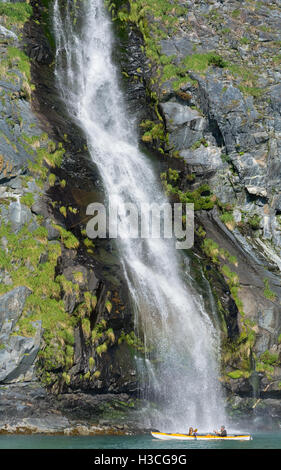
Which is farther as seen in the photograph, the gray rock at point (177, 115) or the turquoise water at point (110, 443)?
the gray rock at point (177, 115)

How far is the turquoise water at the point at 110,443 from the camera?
51.6 ft

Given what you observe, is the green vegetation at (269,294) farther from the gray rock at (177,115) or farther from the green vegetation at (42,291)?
the gray rock at (177,115)

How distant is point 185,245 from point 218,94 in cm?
1120

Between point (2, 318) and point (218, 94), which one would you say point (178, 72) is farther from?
point (2, 318)

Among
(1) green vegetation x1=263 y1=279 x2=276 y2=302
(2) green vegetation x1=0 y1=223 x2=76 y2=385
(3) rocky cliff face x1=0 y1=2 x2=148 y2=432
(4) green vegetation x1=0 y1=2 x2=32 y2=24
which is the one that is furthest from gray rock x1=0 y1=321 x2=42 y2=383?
(4) green vegetation x1=0 y1=2 x2=32 y2=24

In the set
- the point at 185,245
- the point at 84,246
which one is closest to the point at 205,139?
the point at 185,245

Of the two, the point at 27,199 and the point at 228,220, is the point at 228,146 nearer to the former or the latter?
the point at 228,220

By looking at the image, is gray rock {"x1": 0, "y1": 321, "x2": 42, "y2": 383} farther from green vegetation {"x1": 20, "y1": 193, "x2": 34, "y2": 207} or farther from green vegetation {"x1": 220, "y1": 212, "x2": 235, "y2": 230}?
green vegetation {"x1": 220, "y1": 212, "x2": 235, "y2": 230}

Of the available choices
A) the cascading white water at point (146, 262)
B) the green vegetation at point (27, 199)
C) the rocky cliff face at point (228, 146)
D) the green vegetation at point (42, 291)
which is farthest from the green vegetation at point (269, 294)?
the green vegetation at point (27, 199)

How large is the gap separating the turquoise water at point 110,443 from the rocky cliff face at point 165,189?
97 cm

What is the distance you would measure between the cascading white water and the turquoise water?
232 cm

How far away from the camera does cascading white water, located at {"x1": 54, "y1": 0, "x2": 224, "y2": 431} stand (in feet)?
68.6

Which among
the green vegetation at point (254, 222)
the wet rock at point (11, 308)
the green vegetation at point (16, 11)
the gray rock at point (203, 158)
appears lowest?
the wet rock at point (11, 308)

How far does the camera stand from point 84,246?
2269 centimetres
